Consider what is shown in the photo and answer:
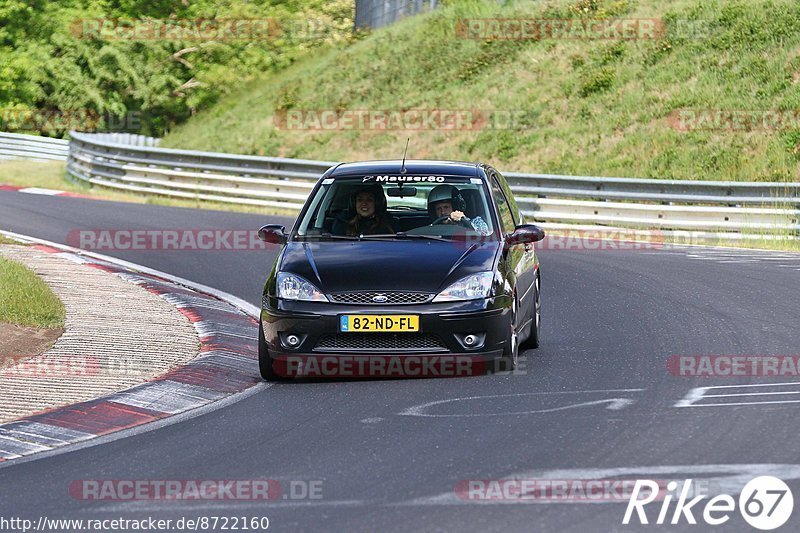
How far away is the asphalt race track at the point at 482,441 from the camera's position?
19.7 feet

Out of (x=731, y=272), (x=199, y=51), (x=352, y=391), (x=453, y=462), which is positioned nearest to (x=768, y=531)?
(x=453, y=462)

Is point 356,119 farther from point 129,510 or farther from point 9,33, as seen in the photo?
point 129,510

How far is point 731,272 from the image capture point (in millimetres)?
16984

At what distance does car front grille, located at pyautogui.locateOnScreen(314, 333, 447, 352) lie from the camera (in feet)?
31.1

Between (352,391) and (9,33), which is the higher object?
(9,33)

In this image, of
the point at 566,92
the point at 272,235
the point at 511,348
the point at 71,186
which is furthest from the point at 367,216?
the point at 566,92

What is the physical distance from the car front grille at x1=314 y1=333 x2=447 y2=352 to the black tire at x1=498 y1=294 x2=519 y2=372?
0.53m

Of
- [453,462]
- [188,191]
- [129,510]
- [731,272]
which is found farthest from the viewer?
[188,191]

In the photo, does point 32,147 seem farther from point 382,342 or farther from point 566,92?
point 382,342

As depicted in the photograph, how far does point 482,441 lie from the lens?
24.4 feet

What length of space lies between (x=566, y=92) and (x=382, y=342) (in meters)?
31.2

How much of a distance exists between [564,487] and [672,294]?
8.74m

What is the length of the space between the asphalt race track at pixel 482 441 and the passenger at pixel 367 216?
142 cm

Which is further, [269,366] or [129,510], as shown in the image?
[269,366]
